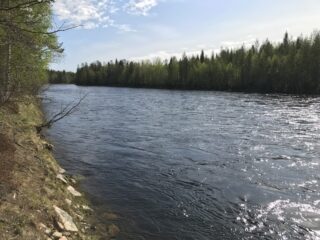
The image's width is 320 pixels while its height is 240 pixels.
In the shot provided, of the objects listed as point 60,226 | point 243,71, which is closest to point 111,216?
point 60,226

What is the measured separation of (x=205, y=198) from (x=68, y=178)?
196 inches

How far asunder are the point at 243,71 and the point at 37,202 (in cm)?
10095

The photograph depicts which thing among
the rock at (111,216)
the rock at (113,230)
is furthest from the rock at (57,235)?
the rock at (111,216)

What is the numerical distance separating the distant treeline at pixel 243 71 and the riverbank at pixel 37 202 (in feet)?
261

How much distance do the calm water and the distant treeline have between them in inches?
2533

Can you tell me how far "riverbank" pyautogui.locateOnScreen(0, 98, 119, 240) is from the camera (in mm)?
7777

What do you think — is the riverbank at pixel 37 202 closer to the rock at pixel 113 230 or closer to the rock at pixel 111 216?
the rock at pixel 113 230

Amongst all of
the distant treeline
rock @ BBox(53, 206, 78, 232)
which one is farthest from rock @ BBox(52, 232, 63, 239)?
the distant treeline

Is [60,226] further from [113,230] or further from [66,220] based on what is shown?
[113,230]

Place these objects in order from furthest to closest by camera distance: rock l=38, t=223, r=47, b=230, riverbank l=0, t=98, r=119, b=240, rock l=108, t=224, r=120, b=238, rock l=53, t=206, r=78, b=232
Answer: rock l=108, t=224, r=120, b=238
rock l=53, t=206, r=78, b=232
rock l=38, t=223, r=47, b=230
riverbank l=0, t=98, r=119, b=240

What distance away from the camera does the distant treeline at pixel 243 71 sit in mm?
90375

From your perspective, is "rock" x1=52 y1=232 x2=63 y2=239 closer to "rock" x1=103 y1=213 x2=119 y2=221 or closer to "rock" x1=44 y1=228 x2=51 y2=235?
"rock" x1=44 y1=228 x2=51 y2=235

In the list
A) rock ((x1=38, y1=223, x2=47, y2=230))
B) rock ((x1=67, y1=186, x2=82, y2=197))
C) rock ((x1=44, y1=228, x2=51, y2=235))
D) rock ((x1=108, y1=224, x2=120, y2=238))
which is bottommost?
rock ((x1=108, y1=224, x2=120, y2=238))

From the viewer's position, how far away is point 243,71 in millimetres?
105688
